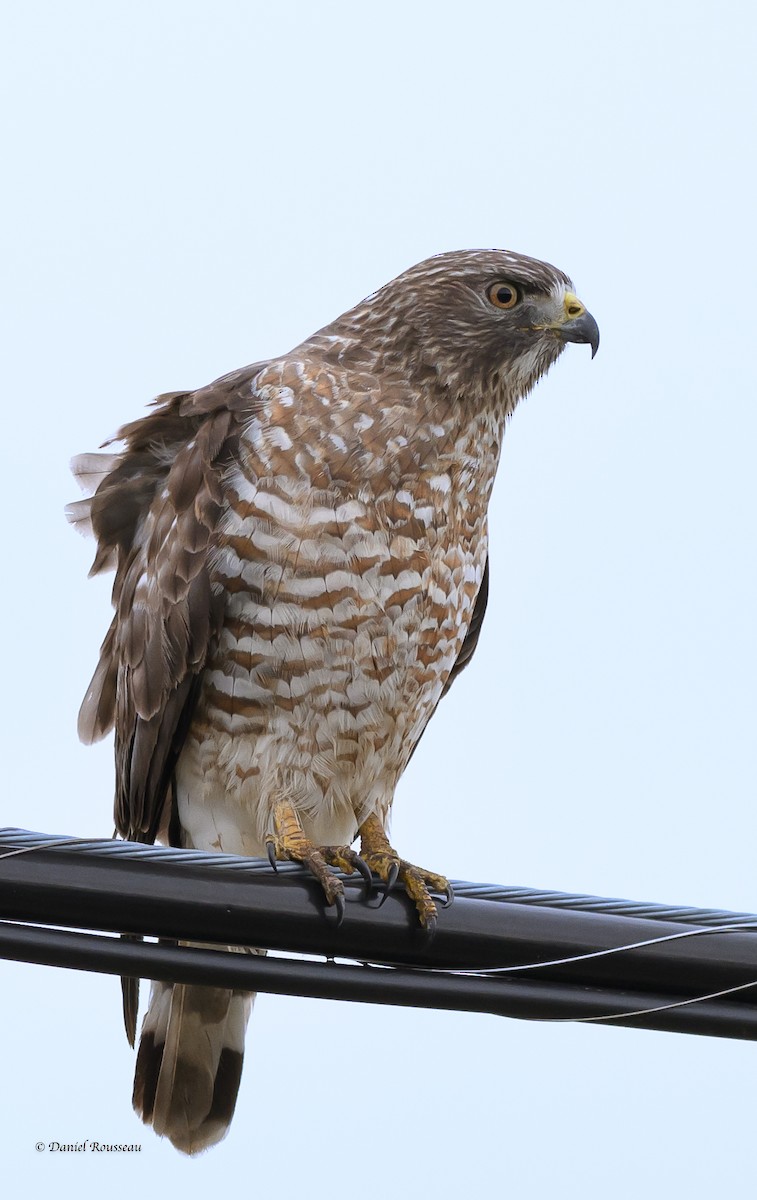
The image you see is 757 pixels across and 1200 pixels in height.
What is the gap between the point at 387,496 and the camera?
4.50 meters

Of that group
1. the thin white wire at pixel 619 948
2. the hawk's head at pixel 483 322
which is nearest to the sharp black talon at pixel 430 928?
the thin white wire at pixel 619 948

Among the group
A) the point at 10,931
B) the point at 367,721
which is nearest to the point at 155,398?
the point at 367,721

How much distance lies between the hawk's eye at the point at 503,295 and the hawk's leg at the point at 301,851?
5.90ft

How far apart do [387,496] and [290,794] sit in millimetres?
952

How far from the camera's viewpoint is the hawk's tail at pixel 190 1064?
4.82m

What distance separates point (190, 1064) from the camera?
4.90 m

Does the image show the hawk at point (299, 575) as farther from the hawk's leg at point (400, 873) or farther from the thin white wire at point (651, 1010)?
the thin white wire at point (651, 1010)

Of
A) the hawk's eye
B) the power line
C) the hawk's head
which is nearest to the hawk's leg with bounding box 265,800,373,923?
the power line

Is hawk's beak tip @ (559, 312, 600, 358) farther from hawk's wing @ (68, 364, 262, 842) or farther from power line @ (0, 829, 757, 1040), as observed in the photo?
power line @ (0, 829, 757, 1040)

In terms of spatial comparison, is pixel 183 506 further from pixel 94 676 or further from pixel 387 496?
pixel 94 676

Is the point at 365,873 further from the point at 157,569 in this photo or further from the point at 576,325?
the point at 576,325

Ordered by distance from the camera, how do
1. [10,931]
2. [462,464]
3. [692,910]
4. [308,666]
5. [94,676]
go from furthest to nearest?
[94,676] < [462,464] < [308,666] < [692,910] < [10,931]

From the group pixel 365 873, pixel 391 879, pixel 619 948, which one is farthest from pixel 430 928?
pixel 391 879

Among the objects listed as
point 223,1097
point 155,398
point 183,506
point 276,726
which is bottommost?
point 223,1097
